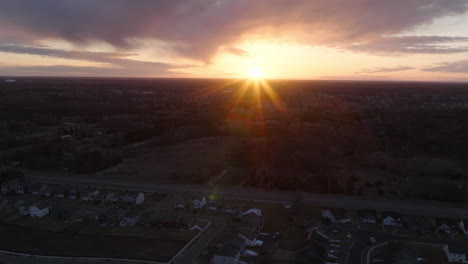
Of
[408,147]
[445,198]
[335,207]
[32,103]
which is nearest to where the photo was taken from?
[335,207]

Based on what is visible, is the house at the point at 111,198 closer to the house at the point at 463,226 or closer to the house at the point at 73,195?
the house at the point at 73,195

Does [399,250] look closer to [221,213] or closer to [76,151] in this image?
[221,213]

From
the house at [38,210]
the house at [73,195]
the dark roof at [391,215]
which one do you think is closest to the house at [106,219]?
the house at [38,210]

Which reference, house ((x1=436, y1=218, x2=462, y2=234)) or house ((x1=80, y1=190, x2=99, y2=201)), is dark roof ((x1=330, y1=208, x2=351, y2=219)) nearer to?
house ((x1=436, y1=218, x2=462, y2=234))

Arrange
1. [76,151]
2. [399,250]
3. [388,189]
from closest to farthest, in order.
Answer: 1. [399,250]
2. [388,189]
3. [76,151]

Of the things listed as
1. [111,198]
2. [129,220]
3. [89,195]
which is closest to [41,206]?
→ [89,195]

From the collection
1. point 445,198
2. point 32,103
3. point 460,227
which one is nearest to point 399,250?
point 460,227

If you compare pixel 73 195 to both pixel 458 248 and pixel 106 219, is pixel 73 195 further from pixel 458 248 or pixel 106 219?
pixel 458 248

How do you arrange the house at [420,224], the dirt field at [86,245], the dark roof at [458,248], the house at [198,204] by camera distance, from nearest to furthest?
the dark roof at [458,248]
the dirt field at [86,245]
the house at [420,224]
the house at [198,204]
